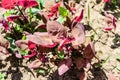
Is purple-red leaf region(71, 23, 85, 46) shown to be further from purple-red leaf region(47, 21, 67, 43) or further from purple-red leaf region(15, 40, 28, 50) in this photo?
purple-red leaf region(15, 40, 28, 50)

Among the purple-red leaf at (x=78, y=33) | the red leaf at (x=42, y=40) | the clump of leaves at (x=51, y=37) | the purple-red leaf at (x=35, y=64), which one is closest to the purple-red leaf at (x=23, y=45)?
the clump of leaves at (x=51, y=37)

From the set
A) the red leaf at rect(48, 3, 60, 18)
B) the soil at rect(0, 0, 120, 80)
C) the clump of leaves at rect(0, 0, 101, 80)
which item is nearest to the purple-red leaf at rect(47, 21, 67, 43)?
the clump of leaves at rect(0, 0, 101, 80)

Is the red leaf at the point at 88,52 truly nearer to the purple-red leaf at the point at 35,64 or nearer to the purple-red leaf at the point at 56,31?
the purple-red leaf at the point at 56,31

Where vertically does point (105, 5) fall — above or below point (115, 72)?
above

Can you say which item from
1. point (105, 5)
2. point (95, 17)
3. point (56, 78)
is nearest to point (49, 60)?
point (56, 78)

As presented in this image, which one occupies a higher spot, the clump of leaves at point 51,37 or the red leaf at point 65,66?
the clump of leaves at point 51,37

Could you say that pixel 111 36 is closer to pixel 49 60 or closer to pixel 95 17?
pixel 95 17

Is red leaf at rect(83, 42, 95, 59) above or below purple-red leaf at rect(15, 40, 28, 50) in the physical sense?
below

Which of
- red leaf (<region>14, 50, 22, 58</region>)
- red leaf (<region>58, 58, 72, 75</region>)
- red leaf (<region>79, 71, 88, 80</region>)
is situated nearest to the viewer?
red leaf (<region>58, 58, 72, 75</region>)

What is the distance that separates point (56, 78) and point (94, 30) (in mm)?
565

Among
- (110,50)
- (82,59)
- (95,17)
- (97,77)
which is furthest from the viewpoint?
(95,17)

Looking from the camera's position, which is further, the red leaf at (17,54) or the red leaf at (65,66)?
the red leaf at (17,54)

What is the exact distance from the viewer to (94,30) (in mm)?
2508

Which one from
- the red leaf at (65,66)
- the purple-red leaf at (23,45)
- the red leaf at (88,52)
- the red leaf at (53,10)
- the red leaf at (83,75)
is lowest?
the red leaf at (83,75)
